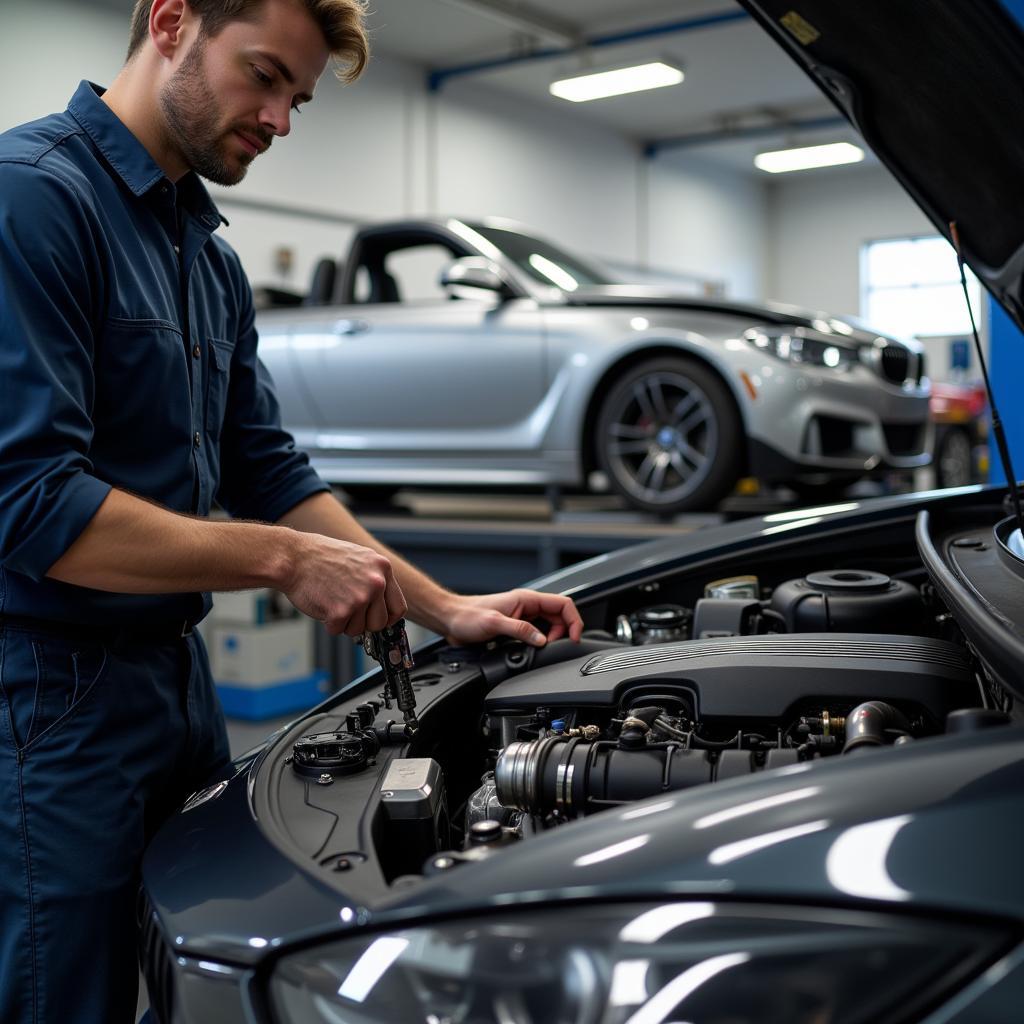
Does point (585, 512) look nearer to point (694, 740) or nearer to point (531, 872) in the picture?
point (694, 740)

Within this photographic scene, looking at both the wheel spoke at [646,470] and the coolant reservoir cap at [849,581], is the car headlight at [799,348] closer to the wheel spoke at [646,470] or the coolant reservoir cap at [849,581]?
the wheel spoke at [646,470]

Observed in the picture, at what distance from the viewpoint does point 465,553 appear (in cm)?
399

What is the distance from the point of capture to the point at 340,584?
3.67 feet

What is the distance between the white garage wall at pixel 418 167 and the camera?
274 inches

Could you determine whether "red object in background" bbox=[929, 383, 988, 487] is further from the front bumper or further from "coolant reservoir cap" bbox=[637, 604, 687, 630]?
"coolant reservoir cap" bbox=[637, 604, 687, 630]

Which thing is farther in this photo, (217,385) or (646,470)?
(646,470)

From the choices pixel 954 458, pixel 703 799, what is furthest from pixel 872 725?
pixel 954 458

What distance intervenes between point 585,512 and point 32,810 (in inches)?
119

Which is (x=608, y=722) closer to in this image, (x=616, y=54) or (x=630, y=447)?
(x=630, y=447)

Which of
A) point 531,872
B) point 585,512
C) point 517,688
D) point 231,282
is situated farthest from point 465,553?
point 531,872

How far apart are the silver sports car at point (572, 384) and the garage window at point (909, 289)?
10451mm

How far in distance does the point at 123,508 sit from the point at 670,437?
10.3ft

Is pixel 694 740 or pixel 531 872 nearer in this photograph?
pixel 531 872

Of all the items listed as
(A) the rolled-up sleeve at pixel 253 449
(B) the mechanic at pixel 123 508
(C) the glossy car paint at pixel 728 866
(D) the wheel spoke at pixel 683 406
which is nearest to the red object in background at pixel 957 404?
(D) the wheel spoke at pixel 683 406
